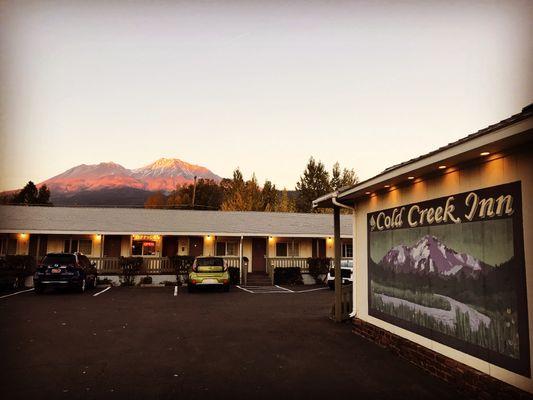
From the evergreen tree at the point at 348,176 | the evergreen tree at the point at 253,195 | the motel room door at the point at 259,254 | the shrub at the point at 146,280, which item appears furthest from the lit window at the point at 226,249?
the evergreen tree at the point at 348,176

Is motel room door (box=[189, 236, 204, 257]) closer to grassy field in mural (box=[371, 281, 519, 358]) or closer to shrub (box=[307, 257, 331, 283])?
shrub (box=[307, 257, 331, 283])

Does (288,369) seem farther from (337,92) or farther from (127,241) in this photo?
(127,241)

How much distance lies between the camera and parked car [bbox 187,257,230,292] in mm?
17422

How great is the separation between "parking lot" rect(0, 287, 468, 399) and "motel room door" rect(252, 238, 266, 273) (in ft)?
46.2

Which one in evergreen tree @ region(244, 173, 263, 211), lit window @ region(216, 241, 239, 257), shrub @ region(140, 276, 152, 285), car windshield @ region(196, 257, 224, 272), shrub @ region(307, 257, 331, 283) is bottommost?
shrub @ region(140, 276, 152, 285)

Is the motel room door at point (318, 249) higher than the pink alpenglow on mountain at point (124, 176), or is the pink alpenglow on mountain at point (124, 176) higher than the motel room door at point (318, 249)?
the pink alpenglow on mountain at point (124, 176)

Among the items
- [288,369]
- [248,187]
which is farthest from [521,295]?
[248,187]

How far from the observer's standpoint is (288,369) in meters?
6.27

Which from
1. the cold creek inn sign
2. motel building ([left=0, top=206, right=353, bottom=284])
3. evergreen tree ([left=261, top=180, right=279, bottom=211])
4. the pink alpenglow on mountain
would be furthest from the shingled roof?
the pink alpenglow on mountain

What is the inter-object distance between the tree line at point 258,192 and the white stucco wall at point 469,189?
45732mm

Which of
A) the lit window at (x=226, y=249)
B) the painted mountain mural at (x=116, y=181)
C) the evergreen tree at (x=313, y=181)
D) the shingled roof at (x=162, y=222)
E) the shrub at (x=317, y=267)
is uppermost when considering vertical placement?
the painted mountain mural at (x=116, y=181)

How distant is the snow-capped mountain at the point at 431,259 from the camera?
5500 mm

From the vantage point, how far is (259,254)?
26578 millimetres

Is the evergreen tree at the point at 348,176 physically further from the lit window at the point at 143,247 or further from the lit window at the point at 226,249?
the lit window at the point at 143,247
